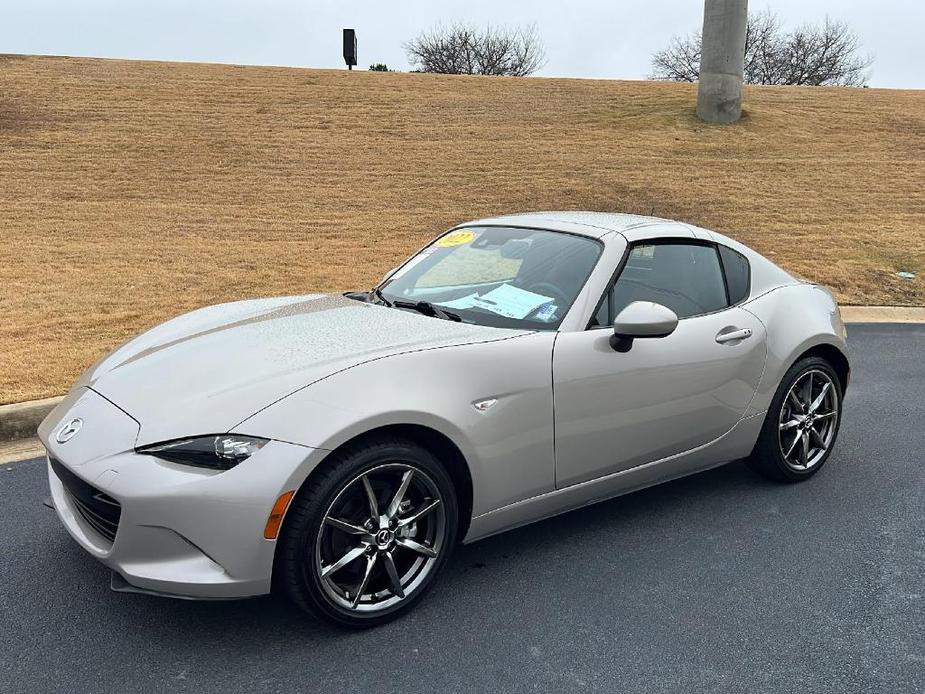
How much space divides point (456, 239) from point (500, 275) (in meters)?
0.53

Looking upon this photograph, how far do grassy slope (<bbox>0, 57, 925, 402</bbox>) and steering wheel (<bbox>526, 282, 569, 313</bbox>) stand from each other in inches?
136

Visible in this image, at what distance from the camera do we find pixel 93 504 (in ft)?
8.41

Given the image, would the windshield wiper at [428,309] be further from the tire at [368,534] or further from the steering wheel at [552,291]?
the tire at [368,534]

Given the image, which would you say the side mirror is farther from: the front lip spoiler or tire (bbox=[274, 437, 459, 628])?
the front lip spoiler

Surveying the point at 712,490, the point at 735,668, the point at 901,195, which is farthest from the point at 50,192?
the point at 901,195

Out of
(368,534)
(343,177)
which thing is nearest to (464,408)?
(368,534)

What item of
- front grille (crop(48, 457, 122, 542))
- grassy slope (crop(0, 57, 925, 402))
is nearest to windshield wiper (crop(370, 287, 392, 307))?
front grille (crop(48, 457, 122, 542))

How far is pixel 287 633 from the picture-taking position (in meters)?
2.74

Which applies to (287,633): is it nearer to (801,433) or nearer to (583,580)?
(583,580)

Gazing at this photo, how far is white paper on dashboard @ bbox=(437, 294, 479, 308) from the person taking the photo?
11.4ft

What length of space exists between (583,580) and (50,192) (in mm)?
13111

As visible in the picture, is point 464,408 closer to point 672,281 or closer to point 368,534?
point 368,534

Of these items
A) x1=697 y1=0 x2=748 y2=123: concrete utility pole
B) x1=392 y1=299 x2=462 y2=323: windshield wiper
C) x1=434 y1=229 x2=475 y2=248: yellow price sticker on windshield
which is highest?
x1=697 y1=0 x2=748 y2=123: concrete utility pole

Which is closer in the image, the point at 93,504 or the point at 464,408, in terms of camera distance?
the point at 93,504
